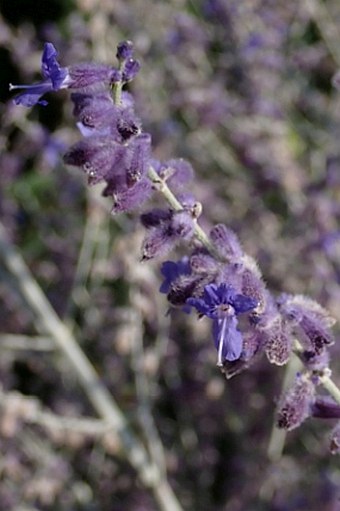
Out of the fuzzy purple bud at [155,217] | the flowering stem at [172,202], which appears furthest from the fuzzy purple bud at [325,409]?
the fuzzy purple bud at [155,217]

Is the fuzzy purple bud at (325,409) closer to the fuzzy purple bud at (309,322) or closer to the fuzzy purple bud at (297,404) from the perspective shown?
the fuzzy purple bud at (297,404)

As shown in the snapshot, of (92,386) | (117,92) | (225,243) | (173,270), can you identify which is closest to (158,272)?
(92,386)

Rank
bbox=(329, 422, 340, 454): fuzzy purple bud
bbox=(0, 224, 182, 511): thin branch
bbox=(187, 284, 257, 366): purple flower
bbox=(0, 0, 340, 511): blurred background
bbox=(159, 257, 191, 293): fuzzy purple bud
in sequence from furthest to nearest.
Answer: bbox=(0, 0, 340, 511): blurred background < bbox=(0, 224, 182, 511): thin branch < bbox=(159, 257, 191, 293): fuzzy purple bud < bbox=(329, 422, 340, 454): fuzzy purple bud < bbox=(187, 284, 257, 366): purple flower

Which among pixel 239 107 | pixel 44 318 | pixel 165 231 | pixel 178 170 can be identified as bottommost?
pixel 165 231

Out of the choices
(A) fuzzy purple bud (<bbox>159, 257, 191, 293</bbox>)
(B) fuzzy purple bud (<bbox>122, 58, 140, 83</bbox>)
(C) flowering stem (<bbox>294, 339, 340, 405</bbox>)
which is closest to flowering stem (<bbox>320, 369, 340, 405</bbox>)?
(C) flowering stem (<bbox>294, 339, 340, 405</bbox>)

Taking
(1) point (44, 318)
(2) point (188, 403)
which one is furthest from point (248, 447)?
(1) point (44, 318)

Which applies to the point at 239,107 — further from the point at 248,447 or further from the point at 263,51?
the point at 248,447

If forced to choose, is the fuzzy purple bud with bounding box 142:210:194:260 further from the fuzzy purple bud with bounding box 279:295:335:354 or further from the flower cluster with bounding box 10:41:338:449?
the fuzzy purple bud with bounding box 279:295:335:354
